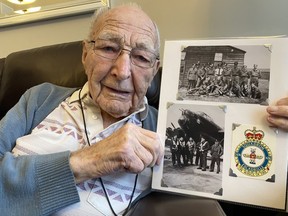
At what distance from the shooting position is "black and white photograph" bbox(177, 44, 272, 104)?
719 mm

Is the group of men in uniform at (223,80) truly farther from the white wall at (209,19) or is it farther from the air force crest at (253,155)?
the white wall at (209,19)

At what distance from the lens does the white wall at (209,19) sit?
1171 millimetres

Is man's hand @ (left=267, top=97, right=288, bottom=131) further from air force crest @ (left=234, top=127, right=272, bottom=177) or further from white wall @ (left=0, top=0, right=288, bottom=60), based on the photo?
white wall @ (left=0, top=0, right=288, bottom=60)

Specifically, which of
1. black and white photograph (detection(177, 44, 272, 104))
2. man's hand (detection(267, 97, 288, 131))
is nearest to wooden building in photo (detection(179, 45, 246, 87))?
black and white photograph (detection(177, 44, 272, 104))

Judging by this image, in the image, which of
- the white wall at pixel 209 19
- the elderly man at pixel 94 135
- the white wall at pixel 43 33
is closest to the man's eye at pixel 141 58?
the elderly man at pixel 94 135

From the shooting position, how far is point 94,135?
33.2 inches

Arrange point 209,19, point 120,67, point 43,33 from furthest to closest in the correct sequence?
point 43,33, point 209,19, point 120,67

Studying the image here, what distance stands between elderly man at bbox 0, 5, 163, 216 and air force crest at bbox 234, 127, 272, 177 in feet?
0.63

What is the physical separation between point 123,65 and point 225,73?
265 millimetres

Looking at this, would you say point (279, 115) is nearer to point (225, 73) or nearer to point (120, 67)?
point (225, 73)

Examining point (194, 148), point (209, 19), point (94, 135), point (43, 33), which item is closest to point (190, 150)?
point (194, 148)

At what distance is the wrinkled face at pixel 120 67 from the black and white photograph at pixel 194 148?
5.6 inches

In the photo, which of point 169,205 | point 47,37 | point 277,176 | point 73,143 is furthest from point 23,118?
point 47,37

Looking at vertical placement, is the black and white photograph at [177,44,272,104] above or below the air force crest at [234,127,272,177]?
above
